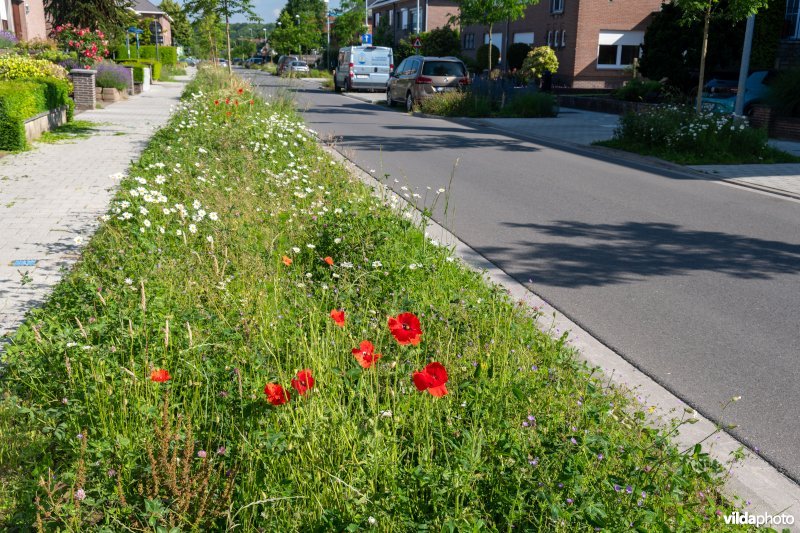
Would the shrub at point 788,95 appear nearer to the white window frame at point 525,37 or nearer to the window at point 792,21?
the window at point 792,21

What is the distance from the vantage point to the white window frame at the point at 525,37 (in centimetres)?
4284

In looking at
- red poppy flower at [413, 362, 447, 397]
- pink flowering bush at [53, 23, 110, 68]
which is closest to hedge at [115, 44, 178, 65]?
pink flowering bush at [53, 23, 110, 68]

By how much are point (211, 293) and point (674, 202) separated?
24.6 feet

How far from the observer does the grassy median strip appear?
8.89 feet

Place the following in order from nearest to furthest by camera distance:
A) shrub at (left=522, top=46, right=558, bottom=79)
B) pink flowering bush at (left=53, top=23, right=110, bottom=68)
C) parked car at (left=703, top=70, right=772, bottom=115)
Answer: parked car at (left=703, top=70, right=772, bottom=115), pink flowering bush at (left=53, top=23, right=110, bottom=68), shrub at (left=522, top=46, right=558, bottom=79)

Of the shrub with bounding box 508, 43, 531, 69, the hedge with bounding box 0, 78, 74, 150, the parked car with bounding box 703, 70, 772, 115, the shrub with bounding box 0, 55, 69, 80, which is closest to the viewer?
the hedge with bounding box 0, 78, 74, 150

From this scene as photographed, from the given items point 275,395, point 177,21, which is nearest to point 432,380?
point 275,395

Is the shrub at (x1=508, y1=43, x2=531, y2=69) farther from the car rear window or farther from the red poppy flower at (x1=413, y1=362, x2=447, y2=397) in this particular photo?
the red poppy flower at (x1=413, y1=362, x2=447, y2=397)

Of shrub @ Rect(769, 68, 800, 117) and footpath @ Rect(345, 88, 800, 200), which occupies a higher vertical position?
shrub @ Rect(769, 68, 800, 117)

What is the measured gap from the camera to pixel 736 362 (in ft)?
15.9

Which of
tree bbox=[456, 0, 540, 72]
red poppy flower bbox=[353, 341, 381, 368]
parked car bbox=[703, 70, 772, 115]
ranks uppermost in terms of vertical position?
tree bbox=[456, 0, 540, 72]

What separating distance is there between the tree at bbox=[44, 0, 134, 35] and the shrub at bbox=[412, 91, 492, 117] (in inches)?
657

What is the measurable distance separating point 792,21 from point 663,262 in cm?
2087

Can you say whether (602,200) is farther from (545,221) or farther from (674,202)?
(545,221)
